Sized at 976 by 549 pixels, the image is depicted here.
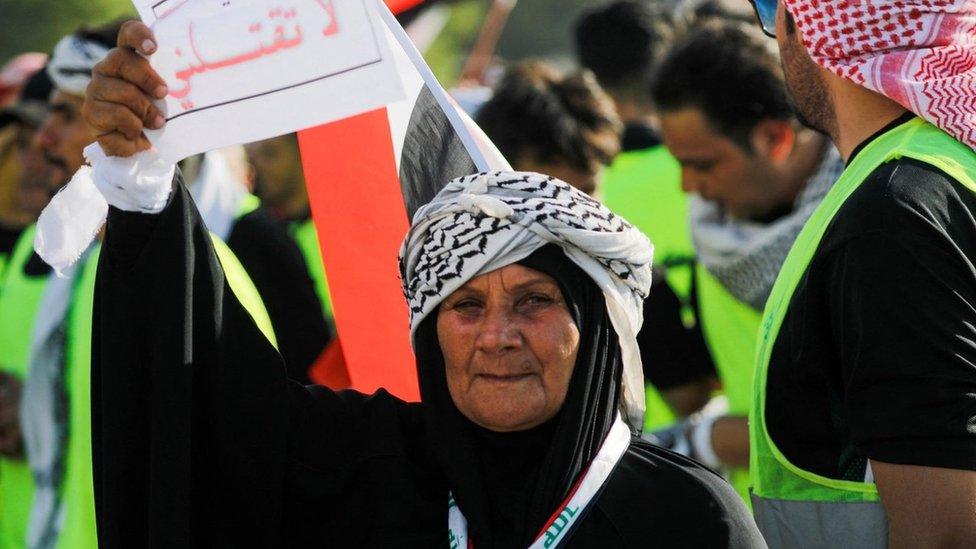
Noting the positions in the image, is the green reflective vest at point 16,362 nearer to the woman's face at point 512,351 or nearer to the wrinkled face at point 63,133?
the wrinkled face at point 63,133

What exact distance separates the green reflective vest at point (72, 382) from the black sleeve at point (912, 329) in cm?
179

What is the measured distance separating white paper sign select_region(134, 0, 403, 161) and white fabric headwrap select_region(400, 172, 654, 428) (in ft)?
1.11

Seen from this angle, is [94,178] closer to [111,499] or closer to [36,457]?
[111,499]

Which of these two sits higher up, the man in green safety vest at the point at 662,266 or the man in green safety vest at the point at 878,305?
the man in green safety vest at the point at 878,305

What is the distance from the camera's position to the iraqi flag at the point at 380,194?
133 inches

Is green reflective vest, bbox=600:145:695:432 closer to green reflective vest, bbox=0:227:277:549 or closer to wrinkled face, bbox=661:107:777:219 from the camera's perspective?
wrinkled face, bbox=661:107:777:219

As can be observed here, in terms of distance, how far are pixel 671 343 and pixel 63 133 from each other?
85.9 inches

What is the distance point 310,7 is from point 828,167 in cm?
250

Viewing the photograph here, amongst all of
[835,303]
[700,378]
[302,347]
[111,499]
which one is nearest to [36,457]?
[302,347]

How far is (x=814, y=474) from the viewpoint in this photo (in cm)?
280

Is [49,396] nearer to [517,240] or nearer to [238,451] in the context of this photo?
[238,451]

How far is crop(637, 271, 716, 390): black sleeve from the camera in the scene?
17.5ft

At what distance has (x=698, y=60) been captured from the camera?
523 centimetres

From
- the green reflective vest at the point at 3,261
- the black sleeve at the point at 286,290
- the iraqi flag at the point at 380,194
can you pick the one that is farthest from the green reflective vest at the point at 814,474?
the green reflective vest at the point at 3,261
